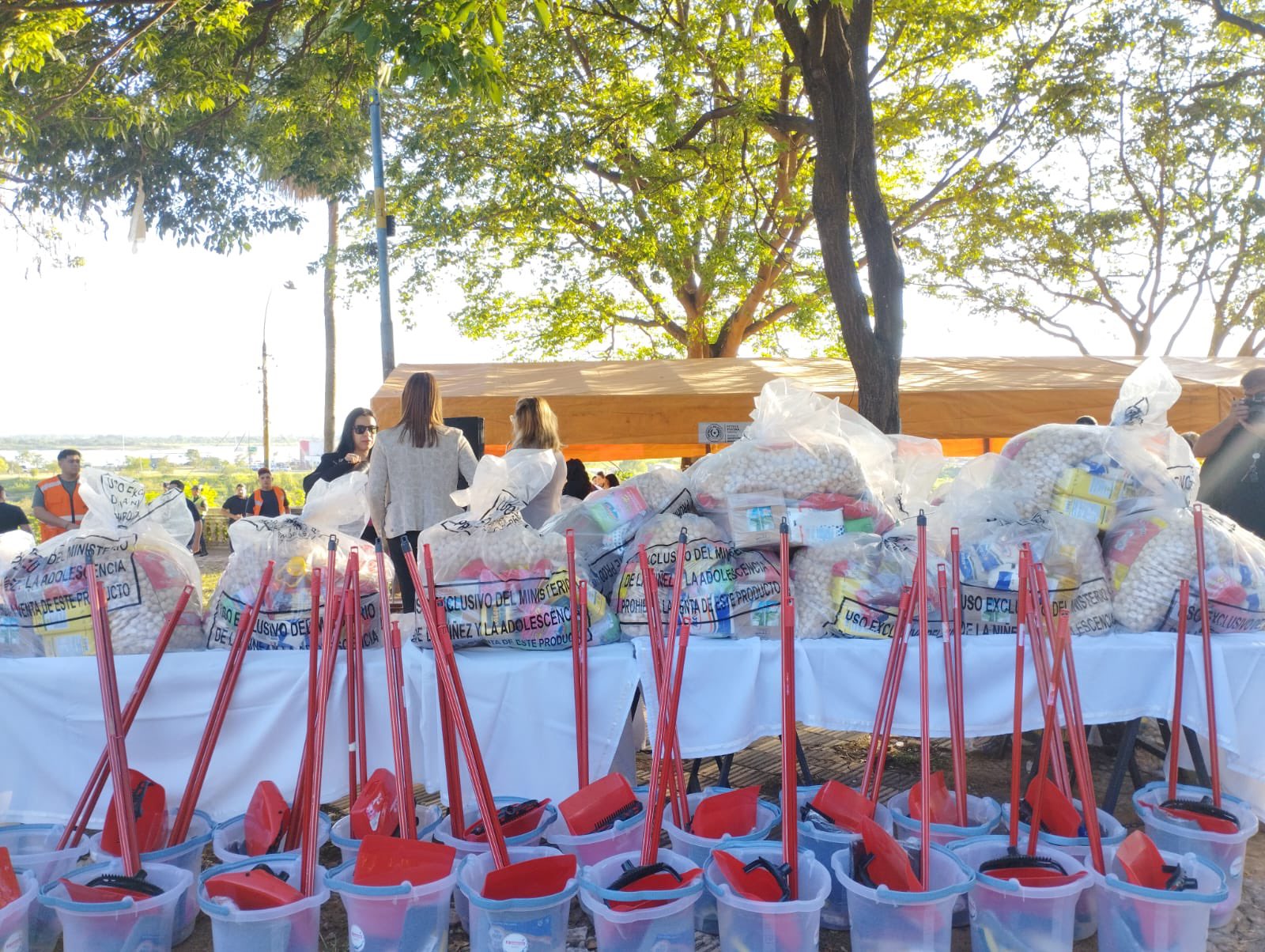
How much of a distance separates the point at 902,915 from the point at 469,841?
872 mm

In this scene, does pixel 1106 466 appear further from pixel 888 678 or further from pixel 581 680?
pixel 581 680

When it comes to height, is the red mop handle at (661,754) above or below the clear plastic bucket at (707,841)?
above

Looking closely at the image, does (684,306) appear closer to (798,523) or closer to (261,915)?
(798,523)

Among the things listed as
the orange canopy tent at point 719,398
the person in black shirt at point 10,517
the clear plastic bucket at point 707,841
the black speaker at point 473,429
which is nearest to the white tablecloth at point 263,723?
the clear plastic bucket at point 707,841

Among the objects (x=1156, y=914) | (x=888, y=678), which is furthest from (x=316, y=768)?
(x=1156, y=914)

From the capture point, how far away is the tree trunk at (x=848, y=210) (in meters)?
4.85

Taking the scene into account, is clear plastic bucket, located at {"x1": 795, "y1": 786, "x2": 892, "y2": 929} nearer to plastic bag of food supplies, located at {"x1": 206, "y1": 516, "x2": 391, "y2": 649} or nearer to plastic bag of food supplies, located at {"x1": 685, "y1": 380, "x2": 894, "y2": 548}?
plastic bag of food supplies, located at {"x1": 685, "y1": 380, "x2": 894, "y2": 548}

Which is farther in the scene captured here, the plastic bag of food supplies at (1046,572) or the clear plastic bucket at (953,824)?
the plastic bag of food supplies at (1046,572)

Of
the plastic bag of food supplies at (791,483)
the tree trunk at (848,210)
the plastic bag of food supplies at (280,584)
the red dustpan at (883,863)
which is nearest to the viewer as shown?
the red dustpan at (883,863)

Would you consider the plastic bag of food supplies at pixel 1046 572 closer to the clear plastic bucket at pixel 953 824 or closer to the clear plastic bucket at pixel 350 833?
the clear plastic bucket at pixel 953 824

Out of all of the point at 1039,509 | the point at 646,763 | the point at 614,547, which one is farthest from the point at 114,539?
the point at 1039,509

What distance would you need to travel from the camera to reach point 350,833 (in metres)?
2.11

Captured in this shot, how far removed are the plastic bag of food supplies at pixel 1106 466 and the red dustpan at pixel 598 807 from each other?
1.25 m

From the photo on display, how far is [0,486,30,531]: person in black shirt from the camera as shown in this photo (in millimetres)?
6688
